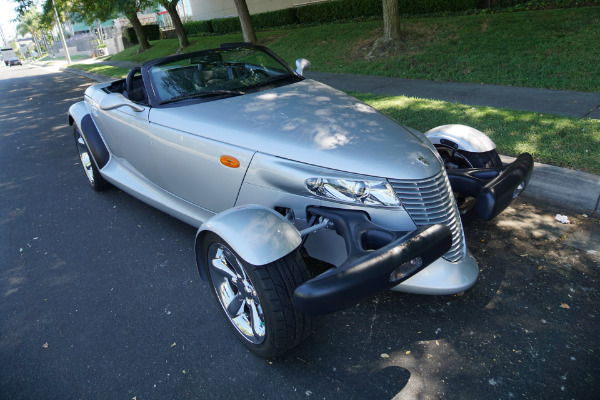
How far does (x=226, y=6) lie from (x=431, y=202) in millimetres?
30615

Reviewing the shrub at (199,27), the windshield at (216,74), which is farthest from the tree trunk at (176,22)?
the windshield at (216,74)

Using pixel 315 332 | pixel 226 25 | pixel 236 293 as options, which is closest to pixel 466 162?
pixel 315 332

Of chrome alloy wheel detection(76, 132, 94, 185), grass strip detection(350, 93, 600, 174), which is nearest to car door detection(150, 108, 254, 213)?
chrome alloy wheel detection(76, 132, 94, 185)

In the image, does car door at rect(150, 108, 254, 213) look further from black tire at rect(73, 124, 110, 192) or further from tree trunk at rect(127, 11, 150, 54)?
tree trunk at rect(127, 11, 150, 54)

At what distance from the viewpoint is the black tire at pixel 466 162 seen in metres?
3.37

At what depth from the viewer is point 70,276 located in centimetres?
352

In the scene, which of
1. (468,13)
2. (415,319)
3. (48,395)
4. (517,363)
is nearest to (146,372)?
(48,395)

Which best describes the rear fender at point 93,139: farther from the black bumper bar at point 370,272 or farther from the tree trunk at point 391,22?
the tree trunk at point 391,22

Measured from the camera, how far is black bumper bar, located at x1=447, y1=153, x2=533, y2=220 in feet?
8.80

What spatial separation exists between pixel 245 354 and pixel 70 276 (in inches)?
73.1

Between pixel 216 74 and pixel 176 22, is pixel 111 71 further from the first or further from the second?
pixel 216 74

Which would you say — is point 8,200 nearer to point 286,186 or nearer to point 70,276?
point 70,276

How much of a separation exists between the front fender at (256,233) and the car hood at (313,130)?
467mm

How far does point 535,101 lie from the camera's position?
20.5ft
